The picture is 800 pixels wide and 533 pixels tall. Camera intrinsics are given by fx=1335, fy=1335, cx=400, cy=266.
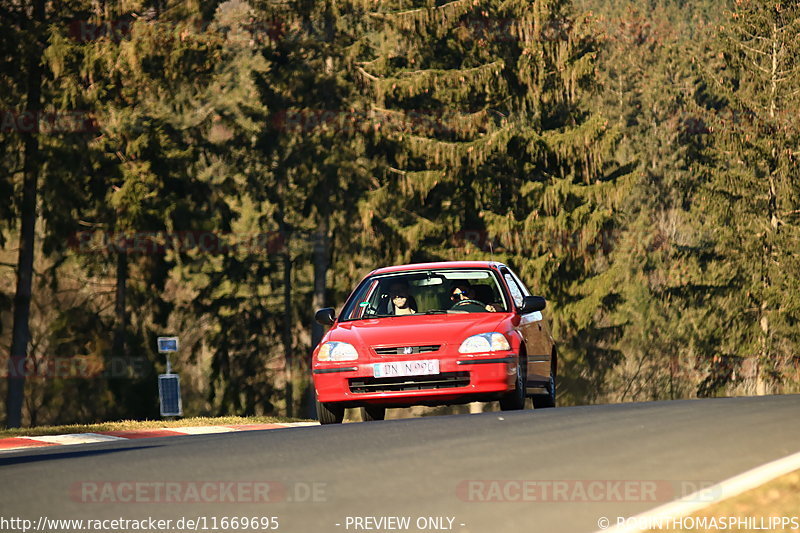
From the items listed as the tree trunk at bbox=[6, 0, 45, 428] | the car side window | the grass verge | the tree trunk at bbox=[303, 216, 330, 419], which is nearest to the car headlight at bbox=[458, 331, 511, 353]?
the car side window

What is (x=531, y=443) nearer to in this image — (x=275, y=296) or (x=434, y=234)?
(x=434, y=234)

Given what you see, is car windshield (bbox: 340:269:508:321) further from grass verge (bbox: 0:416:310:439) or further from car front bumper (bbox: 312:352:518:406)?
grass verge (bbox: 0:416:310:439)

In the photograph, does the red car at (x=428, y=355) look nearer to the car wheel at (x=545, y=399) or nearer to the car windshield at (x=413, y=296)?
the car windshield at (x=413, y=296)

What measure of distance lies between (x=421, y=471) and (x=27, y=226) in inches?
1054

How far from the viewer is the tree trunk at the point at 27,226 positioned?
103 feet

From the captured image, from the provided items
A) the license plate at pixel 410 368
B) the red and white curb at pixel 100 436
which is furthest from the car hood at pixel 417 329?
the red and white curb at pixel 100 436

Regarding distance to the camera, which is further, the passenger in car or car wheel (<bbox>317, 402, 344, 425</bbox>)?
the passenger in car

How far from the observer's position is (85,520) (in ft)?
21.1

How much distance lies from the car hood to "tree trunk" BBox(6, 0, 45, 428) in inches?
777

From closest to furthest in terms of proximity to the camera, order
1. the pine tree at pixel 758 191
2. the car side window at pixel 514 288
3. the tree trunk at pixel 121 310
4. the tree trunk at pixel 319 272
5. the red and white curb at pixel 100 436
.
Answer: the red and white curb at pixel 100 436
the car side window at pixel 514 288
the tree trunk at pixel 319 272
the tree trunk at pixel 121 310
the pine tree at pixel 758 191

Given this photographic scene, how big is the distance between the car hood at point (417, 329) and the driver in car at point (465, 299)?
0.38 m

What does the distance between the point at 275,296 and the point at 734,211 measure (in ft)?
53.1

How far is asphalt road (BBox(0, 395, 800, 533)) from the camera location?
642 cm

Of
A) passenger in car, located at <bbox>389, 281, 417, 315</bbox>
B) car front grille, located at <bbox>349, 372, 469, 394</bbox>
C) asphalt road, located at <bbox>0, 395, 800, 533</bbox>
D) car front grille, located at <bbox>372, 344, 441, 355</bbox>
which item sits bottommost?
A: asphalt road, located at <bbox>0, 395, 800, 533</bbox>
